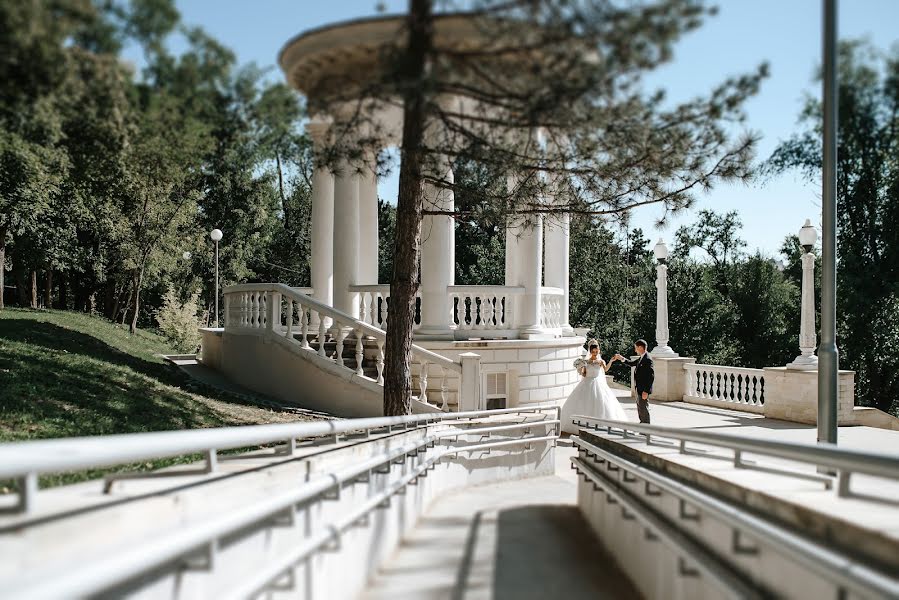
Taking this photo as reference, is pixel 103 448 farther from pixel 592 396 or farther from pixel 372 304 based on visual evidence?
pixel 372 304

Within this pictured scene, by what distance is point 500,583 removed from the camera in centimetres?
567

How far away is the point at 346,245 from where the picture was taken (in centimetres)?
1797

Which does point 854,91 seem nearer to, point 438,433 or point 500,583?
point 500,583

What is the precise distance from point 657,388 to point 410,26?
20477 millimetres

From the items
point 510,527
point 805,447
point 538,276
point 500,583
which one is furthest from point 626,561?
point 538,276

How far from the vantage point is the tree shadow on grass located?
314 inches

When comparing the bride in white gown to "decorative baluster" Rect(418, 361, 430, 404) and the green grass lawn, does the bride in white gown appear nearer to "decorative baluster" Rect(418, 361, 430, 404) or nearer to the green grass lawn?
"decorative baluster" Rect(418, 361, 430, 404)

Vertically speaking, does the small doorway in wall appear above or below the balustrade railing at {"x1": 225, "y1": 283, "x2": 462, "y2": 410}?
below

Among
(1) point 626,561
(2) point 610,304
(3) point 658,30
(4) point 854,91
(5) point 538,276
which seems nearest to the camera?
(3) point 658,30

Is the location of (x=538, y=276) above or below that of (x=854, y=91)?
below

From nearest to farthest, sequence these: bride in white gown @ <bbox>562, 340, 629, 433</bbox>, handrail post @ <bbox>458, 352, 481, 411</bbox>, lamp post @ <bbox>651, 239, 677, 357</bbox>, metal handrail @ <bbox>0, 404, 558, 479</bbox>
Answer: metal handrail @ <bbox>0, 404, 558, 479</bbox>
handrail post @ <bbox>458, 352, 481, 411</bbox>
bride in white gown @ <bbox>562, 340, 629, 433</bbox>
lamp post @ <bbox>651, 239, 677, 357</bbox>

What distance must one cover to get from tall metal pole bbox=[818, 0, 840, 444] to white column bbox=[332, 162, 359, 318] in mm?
11353

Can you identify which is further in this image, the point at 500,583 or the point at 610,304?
the point at 610,304

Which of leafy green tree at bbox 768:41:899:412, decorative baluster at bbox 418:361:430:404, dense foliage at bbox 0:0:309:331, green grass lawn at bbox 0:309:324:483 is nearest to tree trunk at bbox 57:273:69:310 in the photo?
green grass lawn at bbox 0:309:324:483
